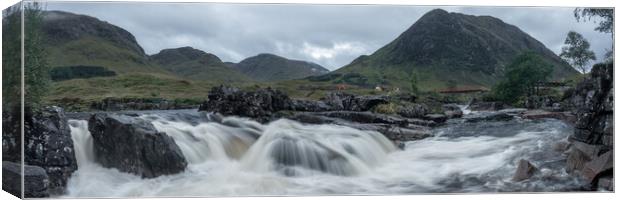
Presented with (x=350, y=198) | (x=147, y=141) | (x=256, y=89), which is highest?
(x=256, y=89)

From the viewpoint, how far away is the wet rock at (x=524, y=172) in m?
12.6

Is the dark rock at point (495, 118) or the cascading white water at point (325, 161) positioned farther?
the dark rock at point (495, 118)

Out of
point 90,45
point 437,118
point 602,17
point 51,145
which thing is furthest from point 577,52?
point 51,145

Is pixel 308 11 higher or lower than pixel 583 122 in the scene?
higher

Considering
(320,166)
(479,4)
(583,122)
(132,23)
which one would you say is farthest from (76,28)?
(583,122)

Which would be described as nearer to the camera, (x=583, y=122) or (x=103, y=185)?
(x=103, y=185)

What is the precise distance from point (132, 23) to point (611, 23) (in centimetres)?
914

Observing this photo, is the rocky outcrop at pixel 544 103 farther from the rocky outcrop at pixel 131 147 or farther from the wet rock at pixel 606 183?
the rocky outcrop at pixel 131 147

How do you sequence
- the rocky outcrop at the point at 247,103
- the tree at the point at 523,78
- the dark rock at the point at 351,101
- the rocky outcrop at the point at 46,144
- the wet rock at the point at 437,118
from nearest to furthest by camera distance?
the rocky outcrop at the point at 46,144
the rocky outcrop at the point at 247,103
the dark rock at the point at 351,101
the tree at the point at 523,78
the wet rock at the point at 437,118

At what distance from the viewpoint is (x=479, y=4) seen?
41.1 feet

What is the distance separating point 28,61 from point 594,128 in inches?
415

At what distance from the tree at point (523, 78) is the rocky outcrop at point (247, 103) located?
424 cm

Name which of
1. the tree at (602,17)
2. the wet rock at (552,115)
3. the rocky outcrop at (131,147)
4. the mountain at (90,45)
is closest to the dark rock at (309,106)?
the rocky outcrop at (131,147)

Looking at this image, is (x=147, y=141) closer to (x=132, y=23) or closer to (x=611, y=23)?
(x=132, y=23)
